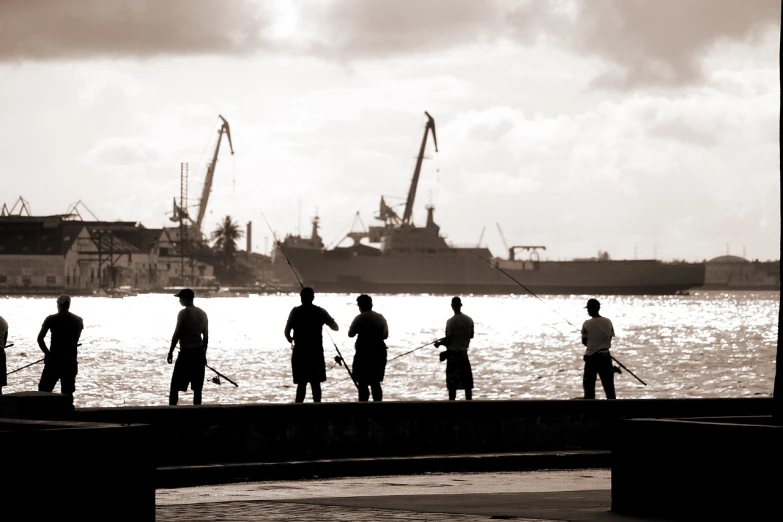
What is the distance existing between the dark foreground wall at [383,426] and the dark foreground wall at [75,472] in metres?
3.93

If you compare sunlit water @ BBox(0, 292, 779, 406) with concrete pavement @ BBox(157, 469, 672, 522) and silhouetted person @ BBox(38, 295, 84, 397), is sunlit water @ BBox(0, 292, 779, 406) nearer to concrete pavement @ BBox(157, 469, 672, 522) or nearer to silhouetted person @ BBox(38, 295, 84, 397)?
silhouetted person @ BBox(38, 295, 84, 397)

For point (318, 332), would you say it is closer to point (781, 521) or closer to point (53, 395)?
point (53, 395)

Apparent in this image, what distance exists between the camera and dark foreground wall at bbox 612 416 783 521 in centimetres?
709

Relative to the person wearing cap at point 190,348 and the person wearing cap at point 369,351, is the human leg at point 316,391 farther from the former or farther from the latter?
the person wearing cap at point 190,348

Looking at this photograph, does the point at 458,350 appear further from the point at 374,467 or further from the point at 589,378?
the point at 374,467

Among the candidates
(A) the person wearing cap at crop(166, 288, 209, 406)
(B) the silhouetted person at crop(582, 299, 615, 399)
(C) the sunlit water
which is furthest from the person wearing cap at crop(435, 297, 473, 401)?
(C) the sunlit water

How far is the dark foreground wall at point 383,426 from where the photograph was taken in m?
11.1

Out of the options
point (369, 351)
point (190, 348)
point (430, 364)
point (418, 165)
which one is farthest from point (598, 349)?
point (418, 165)

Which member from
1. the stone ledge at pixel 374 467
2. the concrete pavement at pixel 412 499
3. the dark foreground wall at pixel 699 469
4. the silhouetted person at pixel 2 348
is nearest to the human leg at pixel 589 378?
the stone ledge at pixel 374 467

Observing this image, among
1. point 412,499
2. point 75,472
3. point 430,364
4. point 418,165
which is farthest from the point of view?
point 418,165

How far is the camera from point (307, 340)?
1380cm

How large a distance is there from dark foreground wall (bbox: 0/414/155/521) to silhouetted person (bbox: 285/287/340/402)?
703 centimetres

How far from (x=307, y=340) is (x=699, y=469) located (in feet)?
22.4

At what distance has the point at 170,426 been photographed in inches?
438
